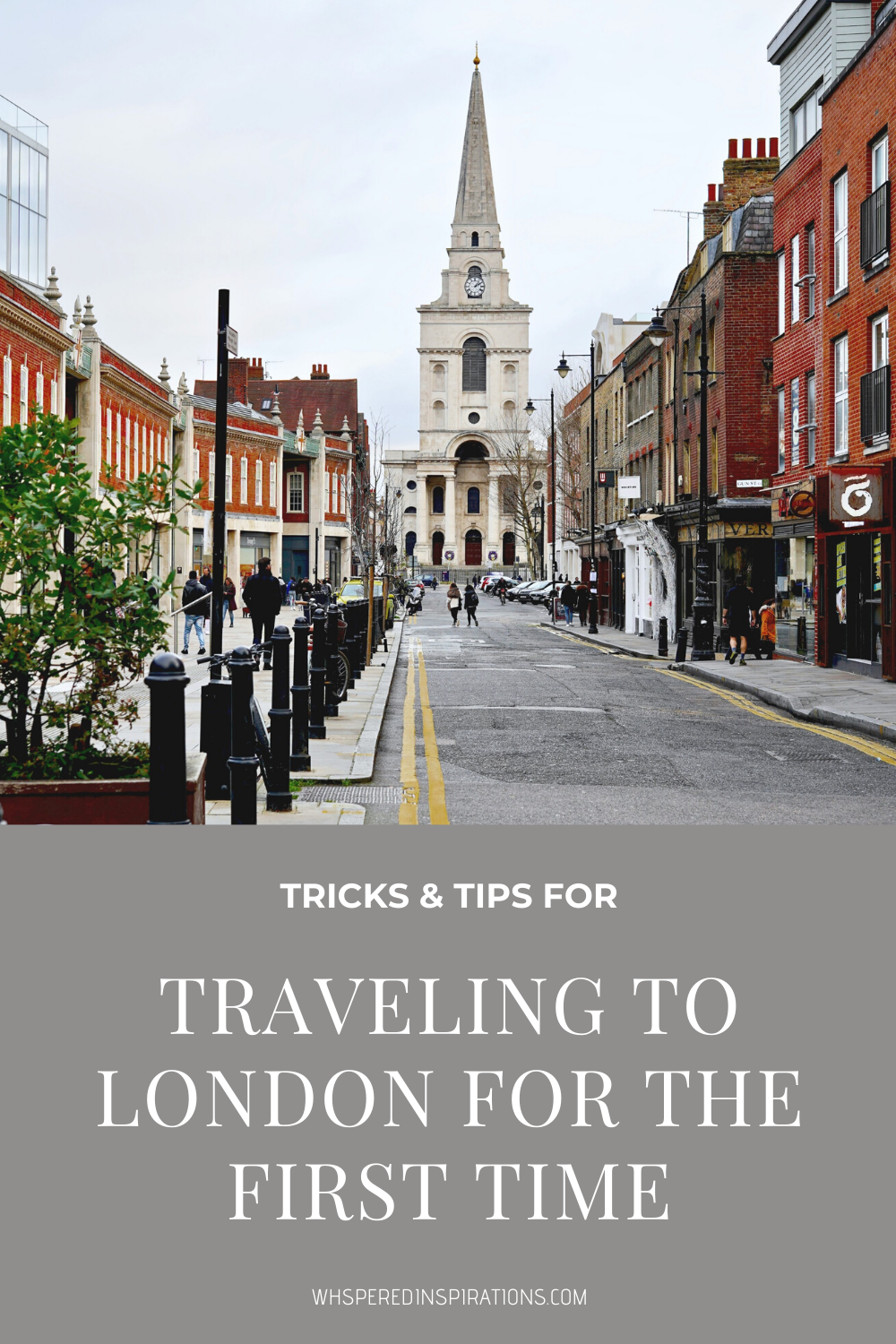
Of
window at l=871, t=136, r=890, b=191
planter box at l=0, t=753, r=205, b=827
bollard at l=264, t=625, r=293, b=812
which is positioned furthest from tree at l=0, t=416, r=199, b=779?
window at l=871, t=136, r=890, b=191

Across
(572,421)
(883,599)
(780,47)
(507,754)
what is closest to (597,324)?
(572,421)

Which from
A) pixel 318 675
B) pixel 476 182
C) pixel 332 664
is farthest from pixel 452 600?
pixel 476 182

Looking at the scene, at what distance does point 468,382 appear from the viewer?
15450 centimetres

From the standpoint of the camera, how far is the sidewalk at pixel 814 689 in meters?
17.1

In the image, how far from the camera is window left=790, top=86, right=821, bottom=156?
2892 cm

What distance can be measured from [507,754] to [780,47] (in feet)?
77.1

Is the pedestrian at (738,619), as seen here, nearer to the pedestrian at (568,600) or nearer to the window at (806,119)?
the window at (806,119)

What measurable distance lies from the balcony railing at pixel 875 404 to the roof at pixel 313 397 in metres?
75.9

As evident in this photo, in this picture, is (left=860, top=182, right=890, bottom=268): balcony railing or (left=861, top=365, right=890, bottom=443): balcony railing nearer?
(left=861, top=365, right=890, bottom=443): balcony railing

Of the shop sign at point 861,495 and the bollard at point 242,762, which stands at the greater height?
the shop sign at point 861,495

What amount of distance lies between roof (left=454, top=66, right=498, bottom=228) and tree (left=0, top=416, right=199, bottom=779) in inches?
6121

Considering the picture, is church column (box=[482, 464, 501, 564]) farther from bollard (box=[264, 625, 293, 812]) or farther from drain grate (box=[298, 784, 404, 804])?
bollard (box=[264, 625, 293, 812])

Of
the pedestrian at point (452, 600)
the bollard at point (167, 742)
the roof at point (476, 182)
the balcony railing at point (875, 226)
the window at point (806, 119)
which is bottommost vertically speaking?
the bollard at point (167, 742)

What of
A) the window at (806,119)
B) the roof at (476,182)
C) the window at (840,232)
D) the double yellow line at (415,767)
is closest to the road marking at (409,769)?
the double yellow line at (415,767)
